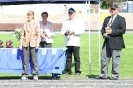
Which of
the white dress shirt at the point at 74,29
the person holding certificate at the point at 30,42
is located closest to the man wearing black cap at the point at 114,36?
the white dress shirt at the point at 74,29

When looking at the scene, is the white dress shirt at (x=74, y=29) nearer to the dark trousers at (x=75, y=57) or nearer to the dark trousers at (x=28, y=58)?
the dark trousers at (x=75, y=57)

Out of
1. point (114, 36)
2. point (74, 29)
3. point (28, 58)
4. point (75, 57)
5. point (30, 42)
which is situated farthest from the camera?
point (75, 57)

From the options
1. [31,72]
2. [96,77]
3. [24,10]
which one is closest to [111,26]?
[96,77]

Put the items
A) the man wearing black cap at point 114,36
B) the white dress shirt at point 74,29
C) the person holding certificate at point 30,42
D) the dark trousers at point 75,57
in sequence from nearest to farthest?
the person holding certificate at point 30,42 < the man wearing black cap at point 114,36 < the white dress shirt at point 74,29 < the dark trousers at point 75,57

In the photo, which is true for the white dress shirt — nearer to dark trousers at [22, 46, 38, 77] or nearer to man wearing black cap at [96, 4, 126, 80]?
man wearing black cap at [96, 4, 126, 80]

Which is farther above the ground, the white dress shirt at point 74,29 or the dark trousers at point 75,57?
the white dress shirt at point 74,29

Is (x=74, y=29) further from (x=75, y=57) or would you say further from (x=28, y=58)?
(x=28, y=58)

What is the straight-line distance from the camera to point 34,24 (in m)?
12.4

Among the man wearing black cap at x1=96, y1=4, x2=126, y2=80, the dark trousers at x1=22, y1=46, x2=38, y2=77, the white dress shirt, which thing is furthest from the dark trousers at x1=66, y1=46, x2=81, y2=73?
the dark trousers at x1=22, y1=46, x2=38, y2=77

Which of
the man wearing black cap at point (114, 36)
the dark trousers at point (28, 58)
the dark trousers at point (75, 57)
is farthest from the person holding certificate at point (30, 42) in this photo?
the man wearing black cap at point (114, 36)

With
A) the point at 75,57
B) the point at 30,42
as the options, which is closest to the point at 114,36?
the point at 75,57

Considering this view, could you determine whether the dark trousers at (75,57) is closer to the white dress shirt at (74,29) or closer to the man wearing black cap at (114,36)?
the white dress shirt at (74,29)

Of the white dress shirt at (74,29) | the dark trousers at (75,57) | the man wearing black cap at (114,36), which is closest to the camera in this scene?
the man wearing black cap at (114,36)

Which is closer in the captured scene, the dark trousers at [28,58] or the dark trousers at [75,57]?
the dark trousers at [28,58]
